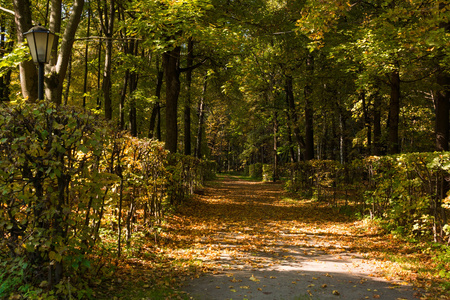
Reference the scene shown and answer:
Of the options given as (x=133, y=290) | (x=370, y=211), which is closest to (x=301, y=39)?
(x=370, y=211)

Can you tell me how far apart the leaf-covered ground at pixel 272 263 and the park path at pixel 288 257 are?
0.01 meters

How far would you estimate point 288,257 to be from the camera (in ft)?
20.7

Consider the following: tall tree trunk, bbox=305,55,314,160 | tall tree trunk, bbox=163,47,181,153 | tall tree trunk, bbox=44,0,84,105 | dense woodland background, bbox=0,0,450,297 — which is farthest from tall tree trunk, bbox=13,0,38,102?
tall tree trunk, bbox=305,55,314,160

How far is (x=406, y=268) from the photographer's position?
5348 mm

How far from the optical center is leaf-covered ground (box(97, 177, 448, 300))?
174 inches

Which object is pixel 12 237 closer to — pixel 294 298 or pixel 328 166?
pixel 294 298

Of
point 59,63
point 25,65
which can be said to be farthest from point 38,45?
point 25,65

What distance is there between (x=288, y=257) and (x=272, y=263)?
59cm

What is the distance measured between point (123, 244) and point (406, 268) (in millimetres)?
5092

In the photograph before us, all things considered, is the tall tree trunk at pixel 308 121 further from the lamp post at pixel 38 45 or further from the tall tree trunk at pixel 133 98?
the lamp post at pixel 38 45

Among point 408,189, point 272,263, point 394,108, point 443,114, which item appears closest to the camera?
point 272,263

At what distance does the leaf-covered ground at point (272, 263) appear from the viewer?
4.43m

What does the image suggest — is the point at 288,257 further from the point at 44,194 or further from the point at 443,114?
the point at 443,114

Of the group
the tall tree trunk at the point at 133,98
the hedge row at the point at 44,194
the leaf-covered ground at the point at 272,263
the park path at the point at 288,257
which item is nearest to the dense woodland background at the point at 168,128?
the hedge row at the point at 44,194
